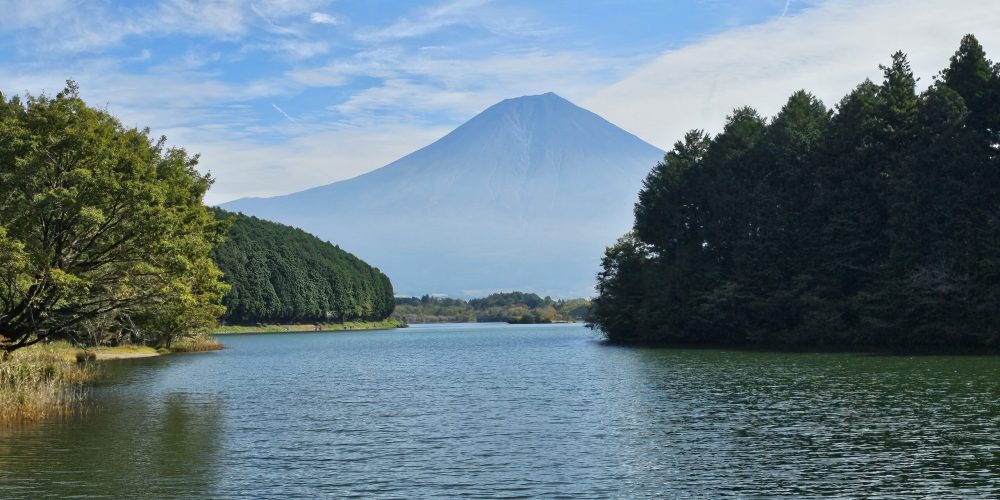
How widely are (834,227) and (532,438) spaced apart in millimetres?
65083

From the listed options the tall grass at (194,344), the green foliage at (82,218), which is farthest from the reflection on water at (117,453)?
the tall grass at (194,344)

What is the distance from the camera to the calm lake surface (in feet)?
76.8

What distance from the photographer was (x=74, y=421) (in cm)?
3550

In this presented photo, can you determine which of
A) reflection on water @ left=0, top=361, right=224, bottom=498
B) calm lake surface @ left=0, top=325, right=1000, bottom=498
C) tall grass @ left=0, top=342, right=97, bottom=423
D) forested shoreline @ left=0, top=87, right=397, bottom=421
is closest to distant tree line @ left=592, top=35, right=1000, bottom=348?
calm lake surface @ left=0, top=325, right=1000, bottom=498

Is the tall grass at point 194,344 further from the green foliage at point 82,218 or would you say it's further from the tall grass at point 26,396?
the tall grass at point 26,396

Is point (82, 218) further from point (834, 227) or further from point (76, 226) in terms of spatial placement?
point (834, 227)

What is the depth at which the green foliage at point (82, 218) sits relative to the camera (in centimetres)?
4206

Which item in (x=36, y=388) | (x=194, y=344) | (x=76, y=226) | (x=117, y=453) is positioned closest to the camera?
(x=117, y=453)

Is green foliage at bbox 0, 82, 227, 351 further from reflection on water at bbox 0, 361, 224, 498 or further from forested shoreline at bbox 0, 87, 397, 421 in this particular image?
reflection on water at bbox 0, 361, 224, 498

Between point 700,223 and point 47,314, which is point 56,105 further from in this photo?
point 700,223

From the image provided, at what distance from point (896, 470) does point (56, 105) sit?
40333 mm

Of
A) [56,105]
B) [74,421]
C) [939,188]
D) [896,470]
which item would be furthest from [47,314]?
[939,188]

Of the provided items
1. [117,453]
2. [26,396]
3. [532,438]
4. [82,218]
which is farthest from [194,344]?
[532,438]

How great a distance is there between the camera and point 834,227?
8738cm
